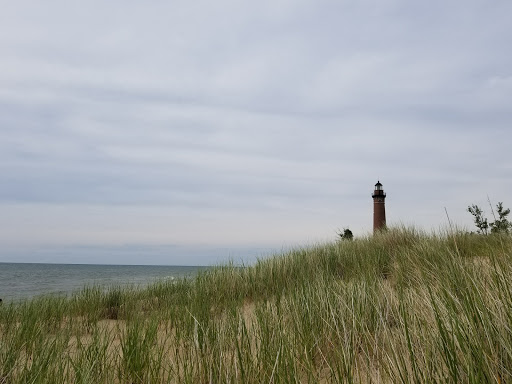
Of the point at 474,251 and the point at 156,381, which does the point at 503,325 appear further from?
the point at 474,251

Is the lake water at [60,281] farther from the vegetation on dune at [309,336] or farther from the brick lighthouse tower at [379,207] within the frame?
the brick lighthouse tower at [379,207]

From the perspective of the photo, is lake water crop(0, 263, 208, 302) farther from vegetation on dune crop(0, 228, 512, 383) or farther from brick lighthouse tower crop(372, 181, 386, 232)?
brick lighthouse tower crop(372, 181, 386, 232)

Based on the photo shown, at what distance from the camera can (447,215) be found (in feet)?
8.96

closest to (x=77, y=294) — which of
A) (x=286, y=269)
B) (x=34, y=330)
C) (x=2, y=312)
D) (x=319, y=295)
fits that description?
(x=2, y=312)

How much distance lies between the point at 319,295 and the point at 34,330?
3416mm

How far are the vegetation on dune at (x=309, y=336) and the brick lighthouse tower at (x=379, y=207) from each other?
895 centimetres

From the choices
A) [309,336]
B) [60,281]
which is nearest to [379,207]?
[309,336]

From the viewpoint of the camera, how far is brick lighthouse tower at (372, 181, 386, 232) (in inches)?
626

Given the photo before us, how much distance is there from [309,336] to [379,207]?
48.2 ft

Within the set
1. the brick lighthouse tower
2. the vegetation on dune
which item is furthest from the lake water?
the brick lighthouse tower

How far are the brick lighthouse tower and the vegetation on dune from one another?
8.95m

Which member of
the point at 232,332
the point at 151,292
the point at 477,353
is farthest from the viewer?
the point at 151,292

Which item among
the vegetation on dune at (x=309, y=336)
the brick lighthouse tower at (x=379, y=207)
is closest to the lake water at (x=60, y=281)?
the vegetation on dune at (x=309, y=336)

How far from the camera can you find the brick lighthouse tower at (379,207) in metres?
15.9
